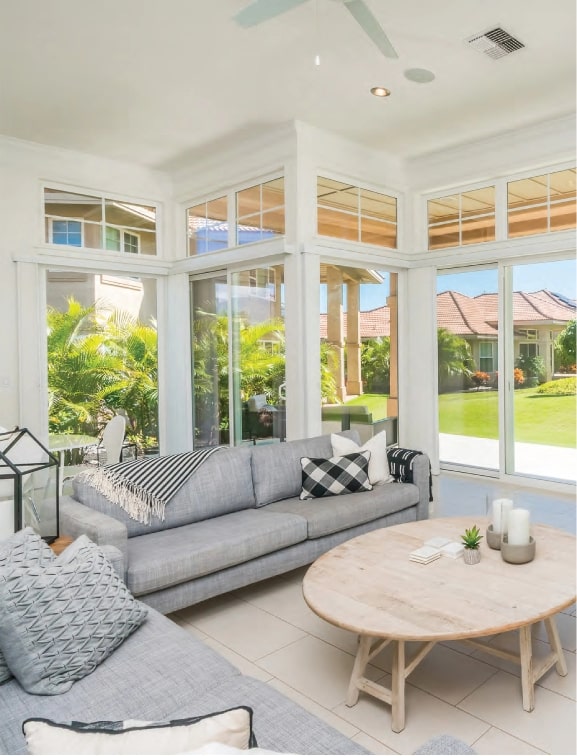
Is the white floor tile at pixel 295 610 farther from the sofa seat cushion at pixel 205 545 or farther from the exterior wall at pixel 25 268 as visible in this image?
the exterior wall at pixel 25 268

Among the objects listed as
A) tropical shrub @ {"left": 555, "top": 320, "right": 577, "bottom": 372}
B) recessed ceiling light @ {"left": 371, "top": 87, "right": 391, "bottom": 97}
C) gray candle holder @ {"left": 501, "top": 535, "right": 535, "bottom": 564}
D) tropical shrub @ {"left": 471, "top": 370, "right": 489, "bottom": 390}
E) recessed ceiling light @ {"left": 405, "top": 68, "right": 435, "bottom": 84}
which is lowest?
gray candle holder @ {"left": 501, "top": 535, "right": 535, "bottom": 564}

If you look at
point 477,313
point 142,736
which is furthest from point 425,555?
point 477,313

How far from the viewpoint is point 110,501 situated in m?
3.13

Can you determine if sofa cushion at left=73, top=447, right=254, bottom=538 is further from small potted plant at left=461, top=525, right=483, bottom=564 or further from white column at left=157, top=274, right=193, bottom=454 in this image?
white column at left=157, top=274, right=193, bottom=454

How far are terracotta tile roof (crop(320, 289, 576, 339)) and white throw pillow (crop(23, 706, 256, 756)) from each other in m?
4.50

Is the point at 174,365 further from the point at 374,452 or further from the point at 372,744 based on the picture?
the point at 372,744

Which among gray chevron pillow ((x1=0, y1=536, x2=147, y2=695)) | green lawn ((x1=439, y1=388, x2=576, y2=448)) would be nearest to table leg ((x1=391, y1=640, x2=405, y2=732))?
gray chevron pillow ((x1=0, y1=536, x2=147, y2=695))

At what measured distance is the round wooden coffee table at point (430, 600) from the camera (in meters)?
2.04

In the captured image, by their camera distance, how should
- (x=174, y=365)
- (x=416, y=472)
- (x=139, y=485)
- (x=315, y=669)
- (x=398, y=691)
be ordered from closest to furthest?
1. (x=398, y=691)
2. (x=315, y=669)
3. (x=139, y=485)
4. (x=416, y=472)
5. (x=174, y=365)

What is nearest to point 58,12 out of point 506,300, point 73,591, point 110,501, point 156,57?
point 156,57

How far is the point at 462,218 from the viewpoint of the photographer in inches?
229

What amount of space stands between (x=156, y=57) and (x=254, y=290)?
7.57 feet

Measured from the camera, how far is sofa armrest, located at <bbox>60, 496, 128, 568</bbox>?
2.67 metres

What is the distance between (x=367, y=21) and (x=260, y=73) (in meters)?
1.32
